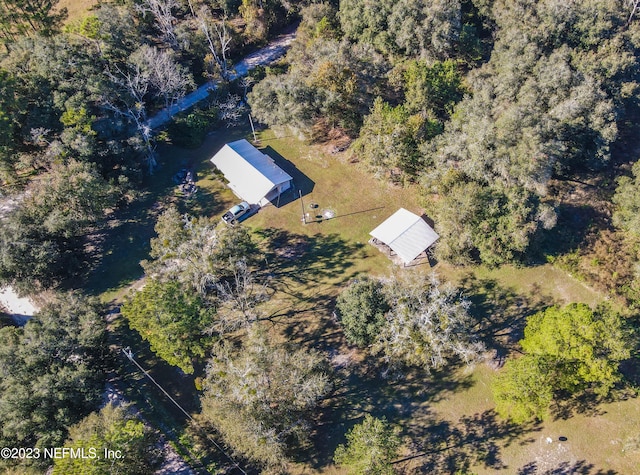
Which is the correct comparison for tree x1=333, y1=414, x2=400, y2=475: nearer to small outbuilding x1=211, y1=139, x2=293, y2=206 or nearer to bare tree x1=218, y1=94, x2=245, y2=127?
small outbuilding x1=211, y1=139, x2=293, y2=206

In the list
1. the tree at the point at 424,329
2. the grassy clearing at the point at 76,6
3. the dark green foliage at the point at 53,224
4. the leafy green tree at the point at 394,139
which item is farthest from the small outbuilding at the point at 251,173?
the grassy clearing at the point at 76,6

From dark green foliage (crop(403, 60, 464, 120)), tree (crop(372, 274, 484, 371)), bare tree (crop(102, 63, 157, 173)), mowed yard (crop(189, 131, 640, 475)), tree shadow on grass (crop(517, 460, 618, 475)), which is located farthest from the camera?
bare tree (crop(102, 63, 157, 173))

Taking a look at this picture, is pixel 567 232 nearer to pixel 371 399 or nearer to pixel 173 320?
pixel 371 399

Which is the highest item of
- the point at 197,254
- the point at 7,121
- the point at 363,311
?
the point at 7,121

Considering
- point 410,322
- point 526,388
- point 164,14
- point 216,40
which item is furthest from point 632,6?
point 164,14

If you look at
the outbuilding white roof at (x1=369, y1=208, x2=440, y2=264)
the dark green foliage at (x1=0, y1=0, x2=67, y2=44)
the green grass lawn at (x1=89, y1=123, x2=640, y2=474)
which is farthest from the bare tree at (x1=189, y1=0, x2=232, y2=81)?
the outbuilding white roof at (x1=369, y1=208, x2=440, y2=264)
